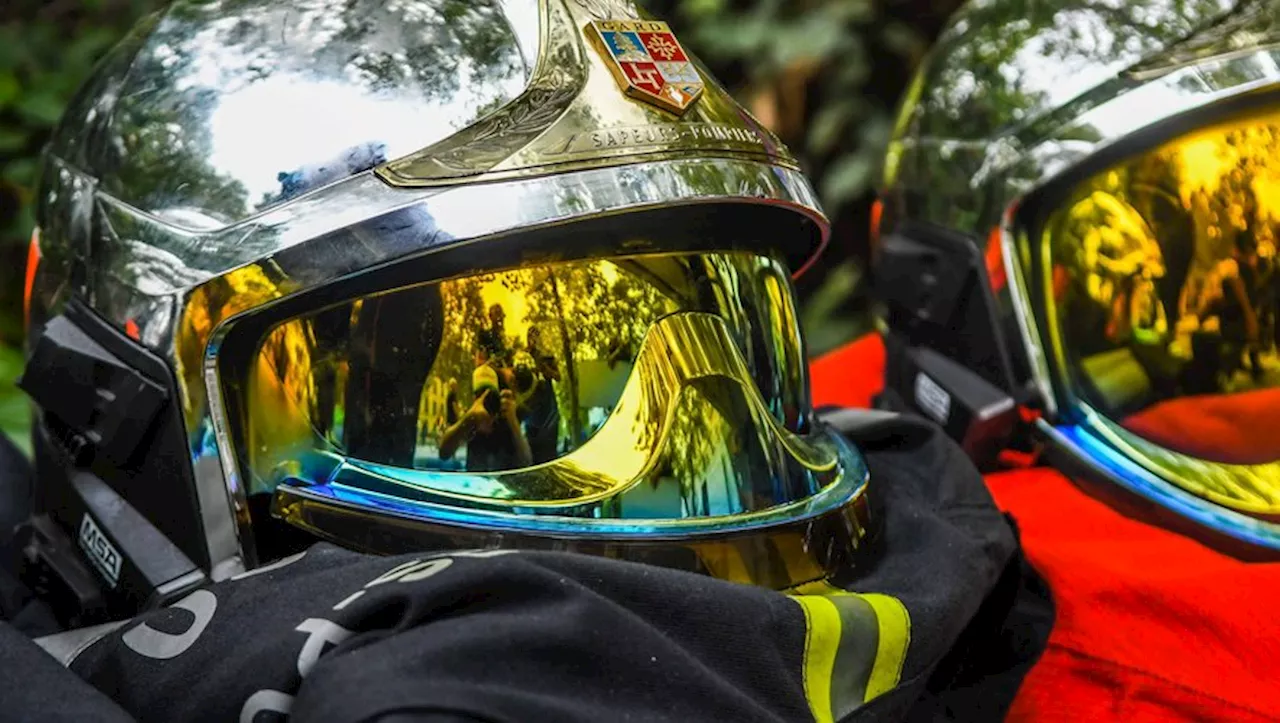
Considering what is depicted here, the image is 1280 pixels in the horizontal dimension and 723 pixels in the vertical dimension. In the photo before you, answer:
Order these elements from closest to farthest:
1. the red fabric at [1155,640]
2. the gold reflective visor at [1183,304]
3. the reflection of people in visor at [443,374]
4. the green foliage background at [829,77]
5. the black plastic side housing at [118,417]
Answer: the reflection of people in visor at [443,374], the black plastic side housing at [118,417], the red fabric at [1155,640], the gold reflective visor at [1183,304], the green foliage background at [829,77]

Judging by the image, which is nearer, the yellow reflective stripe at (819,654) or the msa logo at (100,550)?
the yellow reflective stripe at (819,654)

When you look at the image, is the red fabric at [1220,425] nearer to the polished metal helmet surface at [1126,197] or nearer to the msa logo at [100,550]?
the polished metal helmet surface at [1126,197]

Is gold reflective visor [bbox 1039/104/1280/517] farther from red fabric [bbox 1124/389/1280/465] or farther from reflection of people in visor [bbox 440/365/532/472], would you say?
reflection of people in visor [bbox 440/365/532/472]

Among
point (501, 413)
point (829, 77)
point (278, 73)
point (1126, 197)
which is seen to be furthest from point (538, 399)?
point (829, 77)

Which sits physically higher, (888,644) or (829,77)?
(888,644)

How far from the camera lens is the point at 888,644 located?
3.18ft

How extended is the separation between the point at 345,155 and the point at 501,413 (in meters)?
0.23

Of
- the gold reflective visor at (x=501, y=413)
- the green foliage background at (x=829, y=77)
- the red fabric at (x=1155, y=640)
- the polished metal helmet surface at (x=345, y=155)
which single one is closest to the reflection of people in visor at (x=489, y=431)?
the gold reflective visor at (x=501, y=413)

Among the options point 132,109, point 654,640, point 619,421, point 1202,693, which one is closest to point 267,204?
point 132,109

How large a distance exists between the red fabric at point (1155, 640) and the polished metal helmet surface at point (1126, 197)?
6.4 inches

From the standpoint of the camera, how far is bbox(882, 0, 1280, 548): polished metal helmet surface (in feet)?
4.55

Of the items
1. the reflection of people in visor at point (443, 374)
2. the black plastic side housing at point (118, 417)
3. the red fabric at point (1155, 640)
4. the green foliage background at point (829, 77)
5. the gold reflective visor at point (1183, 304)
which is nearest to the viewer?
the reflection of people in visor at point (443, 374)

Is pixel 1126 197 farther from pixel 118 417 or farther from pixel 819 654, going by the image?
pixel 118 417

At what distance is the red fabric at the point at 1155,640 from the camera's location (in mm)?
1147
